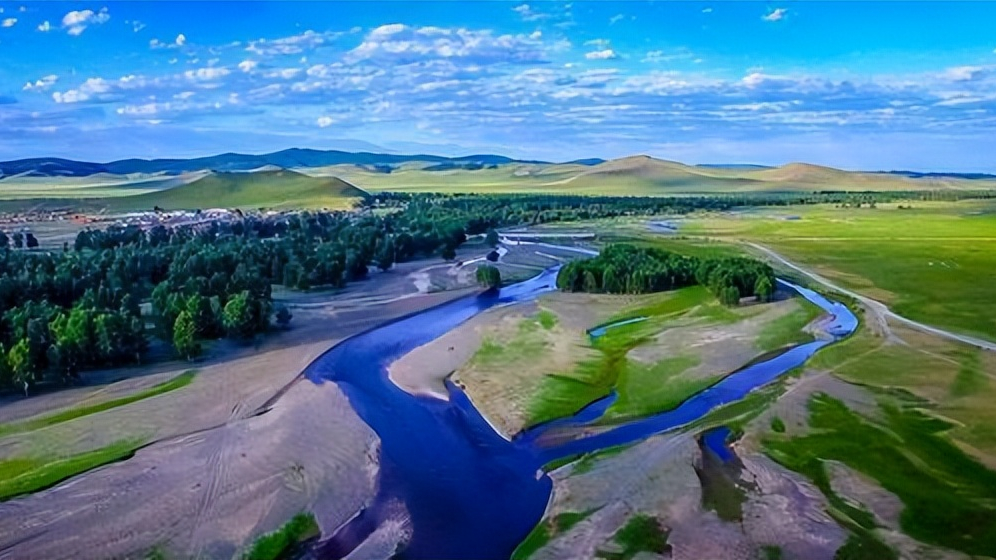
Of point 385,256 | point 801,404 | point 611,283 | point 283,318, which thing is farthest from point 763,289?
point 385,256

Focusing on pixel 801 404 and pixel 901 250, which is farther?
pixel 901 250

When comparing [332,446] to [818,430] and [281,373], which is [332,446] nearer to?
[281,373]

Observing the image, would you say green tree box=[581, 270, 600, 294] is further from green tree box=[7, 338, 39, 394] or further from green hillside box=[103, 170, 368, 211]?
green hillside box=[103, 170, 368, 211]

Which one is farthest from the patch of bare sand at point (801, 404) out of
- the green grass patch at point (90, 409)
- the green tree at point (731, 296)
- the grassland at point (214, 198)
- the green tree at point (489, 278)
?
the grassland at point (214, 198)

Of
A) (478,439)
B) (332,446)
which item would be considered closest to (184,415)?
(332,446)

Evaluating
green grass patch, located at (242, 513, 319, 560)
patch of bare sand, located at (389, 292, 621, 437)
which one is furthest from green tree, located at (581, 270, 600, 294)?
green grass patch, located at (242, 513, 319, 560)

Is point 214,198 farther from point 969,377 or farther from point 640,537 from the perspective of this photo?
point 640,537

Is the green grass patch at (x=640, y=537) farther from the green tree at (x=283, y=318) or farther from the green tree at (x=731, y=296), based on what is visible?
the green tree at (x=731, y=296)
